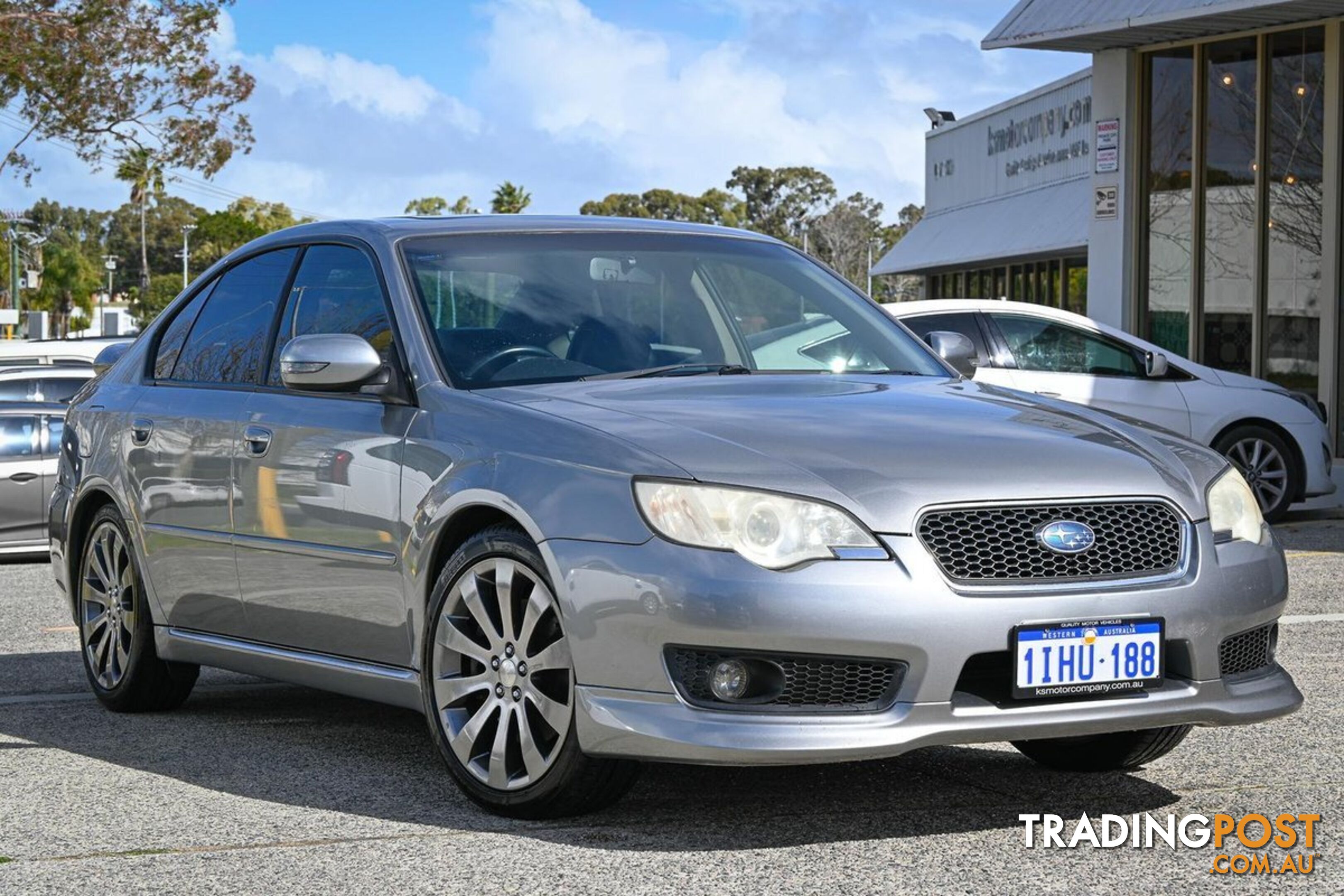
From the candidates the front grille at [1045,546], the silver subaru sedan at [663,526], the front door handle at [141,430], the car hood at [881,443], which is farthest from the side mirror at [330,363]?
the front grille at [1045,546]

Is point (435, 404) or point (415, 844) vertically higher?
point (435, 404)

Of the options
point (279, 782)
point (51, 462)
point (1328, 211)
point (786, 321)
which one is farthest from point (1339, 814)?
point (1328, 211)

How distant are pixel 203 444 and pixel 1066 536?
3.05 meters

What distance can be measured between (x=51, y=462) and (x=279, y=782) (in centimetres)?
991

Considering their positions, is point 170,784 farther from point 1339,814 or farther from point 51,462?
point 51,462

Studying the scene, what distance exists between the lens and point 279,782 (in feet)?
18.8

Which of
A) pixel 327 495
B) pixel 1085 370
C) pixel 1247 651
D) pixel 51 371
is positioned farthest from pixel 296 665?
pixel 51 371

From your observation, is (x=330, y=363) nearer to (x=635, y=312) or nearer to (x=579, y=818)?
(x=635, y=312)

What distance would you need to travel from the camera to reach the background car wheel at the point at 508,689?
4918 mm

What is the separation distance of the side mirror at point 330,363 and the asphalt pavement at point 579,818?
3.72 feet

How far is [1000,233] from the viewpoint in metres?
34.5

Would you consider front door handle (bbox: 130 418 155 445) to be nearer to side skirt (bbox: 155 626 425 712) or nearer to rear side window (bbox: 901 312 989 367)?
side skirt (bbox: 155 626 425 712)

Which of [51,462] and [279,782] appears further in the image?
[51,462]

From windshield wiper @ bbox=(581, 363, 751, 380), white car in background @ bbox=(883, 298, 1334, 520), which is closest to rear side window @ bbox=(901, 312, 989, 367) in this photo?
white car in background @ bbox=(883, 298, 1334, 520)
